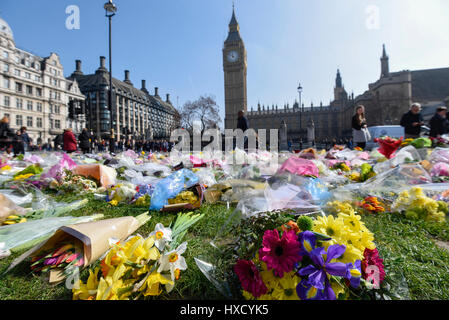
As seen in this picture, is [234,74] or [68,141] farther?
[234,74]

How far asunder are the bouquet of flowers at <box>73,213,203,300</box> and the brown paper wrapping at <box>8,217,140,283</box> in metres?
0.28

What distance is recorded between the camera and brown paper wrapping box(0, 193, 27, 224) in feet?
7.85

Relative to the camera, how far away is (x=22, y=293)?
4.27ft

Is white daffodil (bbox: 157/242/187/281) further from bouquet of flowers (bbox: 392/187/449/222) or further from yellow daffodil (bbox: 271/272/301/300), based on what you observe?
bouquet of flowers (bbox: 392/187/449/222)

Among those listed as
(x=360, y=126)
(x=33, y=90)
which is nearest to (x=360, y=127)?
(x=360, y=126)

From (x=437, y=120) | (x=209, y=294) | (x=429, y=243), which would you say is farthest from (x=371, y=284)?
(x=437, y=120)

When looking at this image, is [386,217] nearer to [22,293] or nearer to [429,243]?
[429,243]

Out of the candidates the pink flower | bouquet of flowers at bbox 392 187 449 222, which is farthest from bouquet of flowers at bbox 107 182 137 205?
bouquet of flowers at bbox 392 187 449 222

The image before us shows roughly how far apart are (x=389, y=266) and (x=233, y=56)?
83388 mm

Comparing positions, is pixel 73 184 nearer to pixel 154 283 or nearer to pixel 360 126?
pixel 154 283

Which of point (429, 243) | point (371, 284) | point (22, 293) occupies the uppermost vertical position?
point (371, 284)

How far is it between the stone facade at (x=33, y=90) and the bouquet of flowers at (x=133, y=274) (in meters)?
48.2

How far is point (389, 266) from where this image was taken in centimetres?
113
